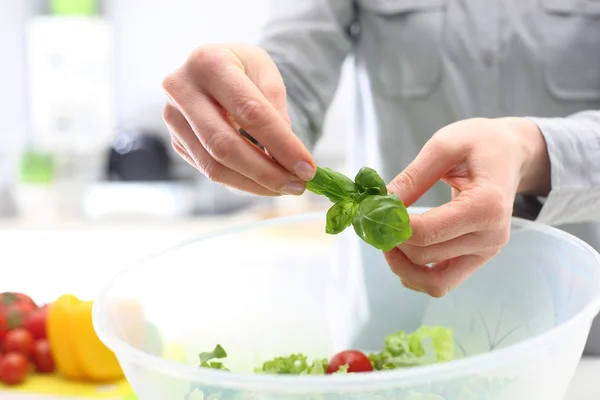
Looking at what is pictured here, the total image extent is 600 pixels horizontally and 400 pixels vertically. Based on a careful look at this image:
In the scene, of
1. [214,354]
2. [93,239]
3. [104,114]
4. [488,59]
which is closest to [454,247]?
[214,354]

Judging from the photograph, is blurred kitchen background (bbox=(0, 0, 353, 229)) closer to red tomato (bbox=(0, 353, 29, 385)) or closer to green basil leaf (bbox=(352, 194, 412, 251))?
red tomato (bbox=(0, 353, 29, 385))

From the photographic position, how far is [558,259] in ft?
2.00

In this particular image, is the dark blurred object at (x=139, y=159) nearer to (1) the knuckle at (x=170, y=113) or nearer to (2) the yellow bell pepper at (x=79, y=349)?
(2) the yellow bell pepper at (x=79, y=349)

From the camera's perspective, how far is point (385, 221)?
49cm

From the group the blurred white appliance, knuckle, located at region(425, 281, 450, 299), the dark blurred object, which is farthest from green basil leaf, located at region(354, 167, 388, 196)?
the blurred white appliance

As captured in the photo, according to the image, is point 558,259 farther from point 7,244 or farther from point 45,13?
point 45,13

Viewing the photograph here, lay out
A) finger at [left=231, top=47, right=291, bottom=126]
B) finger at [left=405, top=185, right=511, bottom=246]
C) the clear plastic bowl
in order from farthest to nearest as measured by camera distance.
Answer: finger at [left=231, top=47, right=291, bottom=126] → finger at [left=405, top=185, right=511, bottom=246] → the clear plastic bowl

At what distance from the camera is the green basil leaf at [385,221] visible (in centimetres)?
49

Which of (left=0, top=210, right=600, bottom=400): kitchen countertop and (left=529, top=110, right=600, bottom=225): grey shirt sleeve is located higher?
(left=529, top=110, right=600, bottom=225): grey shirt sleeve

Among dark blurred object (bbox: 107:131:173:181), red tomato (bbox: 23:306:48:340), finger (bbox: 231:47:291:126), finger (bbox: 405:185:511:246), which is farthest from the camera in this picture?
dark blurred object (bbox: 107:131:173:181)

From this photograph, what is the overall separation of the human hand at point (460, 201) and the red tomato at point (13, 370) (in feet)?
1.67

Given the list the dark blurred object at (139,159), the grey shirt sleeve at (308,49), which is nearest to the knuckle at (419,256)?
the grey shirt sleeve at (308,49)

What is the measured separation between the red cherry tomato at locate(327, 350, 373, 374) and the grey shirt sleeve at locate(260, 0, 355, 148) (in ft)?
1.18

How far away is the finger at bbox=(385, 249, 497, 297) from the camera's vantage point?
577 mm
